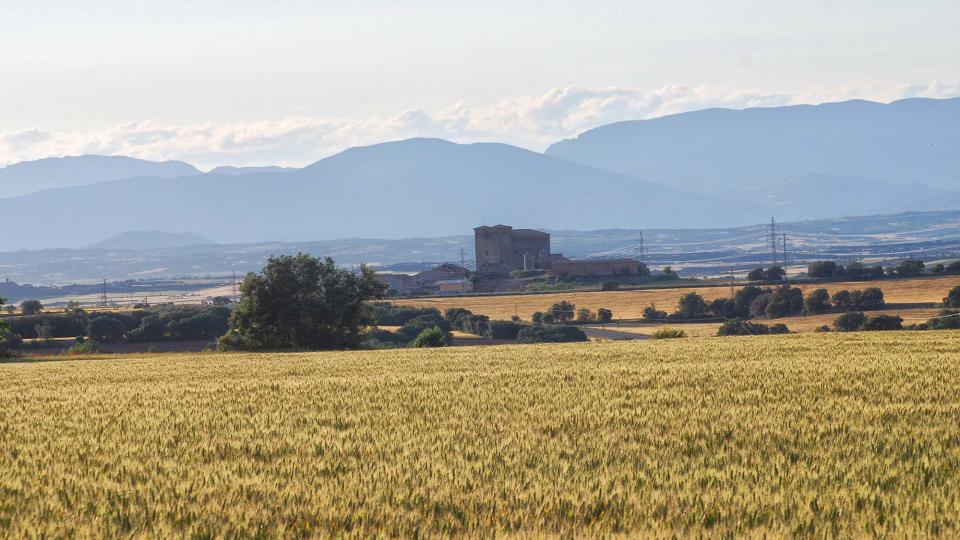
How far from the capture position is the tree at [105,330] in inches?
3920

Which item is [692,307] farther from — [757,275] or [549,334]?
[757,275]

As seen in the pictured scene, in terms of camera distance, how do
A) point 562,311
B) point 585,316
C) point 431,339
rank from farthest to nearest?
point 562,311 → point 585,316 → point 431,339

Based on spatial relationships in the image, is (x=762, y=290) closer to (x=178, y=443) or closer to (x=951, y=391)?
(x=951, y=391)

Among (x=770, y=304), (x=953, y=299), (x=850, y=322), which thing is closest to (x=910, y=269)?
(x=770, y=304)

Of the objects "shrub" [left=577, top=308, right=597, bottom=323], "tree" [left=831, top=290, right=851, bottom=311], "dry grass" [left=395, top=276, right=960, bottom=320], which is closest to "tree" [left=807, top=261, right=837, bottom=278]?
"dry grass" [left=395, top=276, right=960, bottom=320]

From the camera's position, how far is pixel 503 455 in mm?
16281

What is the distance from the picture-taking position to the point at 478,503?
13242 millimetres

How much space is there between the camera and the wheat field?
12.5 meters

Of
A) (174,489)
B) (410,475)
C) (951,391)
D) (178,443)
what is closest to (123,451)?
(178,443)

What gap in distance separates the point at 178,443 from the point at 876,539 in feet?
37.3

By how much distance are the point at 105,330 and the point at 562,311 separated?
50620 mm

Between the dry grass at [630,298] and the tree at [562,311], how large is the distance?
2.70 m

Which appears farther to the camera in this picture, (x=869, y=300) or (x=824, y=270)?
(x=824, y=270)

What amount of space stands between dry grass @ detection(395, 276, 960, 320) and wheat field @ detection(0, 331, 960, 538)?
Result: 293 feet
